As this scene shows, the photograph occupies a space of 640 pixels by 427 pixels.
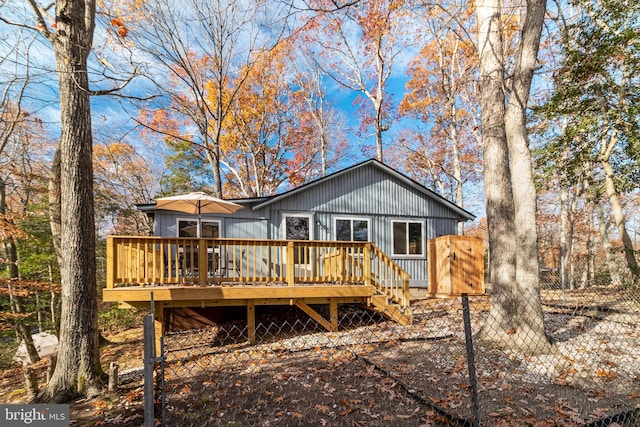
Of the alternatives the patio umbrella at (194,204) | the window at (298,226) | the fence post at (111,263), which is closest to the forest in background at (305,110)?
the patio umbrella at (194,204)

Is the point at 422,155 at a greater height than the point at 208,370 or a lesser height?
greater

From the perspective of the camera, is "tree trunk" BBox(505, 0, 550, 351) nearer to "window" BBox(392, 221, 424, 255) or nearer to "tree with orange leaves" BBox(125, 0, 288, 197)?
"window" BBox(392, 221, 424, 255)

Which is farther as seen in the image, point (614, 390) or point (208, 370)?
point (208, 370)

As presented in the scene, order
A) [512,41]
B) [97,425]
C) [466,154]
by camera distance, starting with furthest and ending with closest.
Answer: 1. [466,154]
2. [512,41]
3. [97,425]

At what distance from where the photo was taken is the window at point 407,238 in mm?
10977

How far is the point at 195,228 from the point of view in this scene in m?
9.59

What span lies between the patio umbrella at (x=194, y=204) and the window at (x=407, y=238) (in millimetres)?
5841

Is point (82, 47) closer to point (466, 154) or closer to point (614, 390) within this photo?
point (614, 390)

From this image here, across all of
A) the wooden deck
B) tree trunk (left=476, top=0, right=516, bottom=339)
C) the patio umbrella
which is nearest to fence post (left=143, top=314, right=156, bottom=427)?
the wooden deck

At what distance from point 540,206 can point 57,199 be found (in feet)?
85.1

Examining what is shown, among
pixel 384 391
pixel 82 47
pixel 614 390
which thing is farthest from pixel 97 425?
pixel 614 390

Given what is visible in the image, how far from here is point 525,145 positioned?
5.12 meters

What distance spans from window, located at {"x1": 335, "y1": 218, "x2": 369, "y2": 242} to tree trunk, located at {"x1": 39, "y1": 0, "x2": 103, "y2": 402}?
7.12 m

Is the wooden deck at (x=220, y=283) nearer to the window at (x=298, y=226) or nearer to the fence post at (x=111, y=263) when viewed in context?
the fence post at (x=111, y=263)
